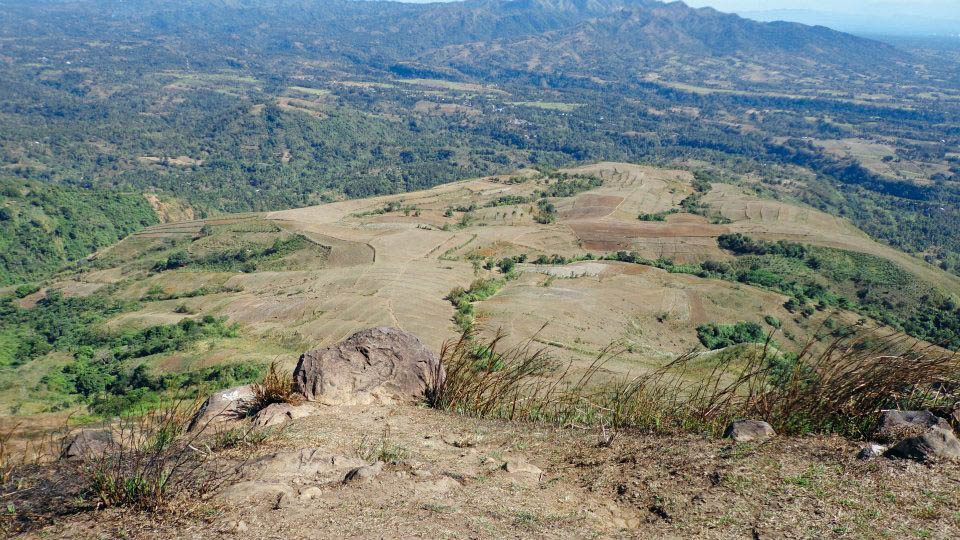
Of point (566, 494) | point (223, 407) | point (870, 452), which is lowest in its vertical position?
point (223, 407)

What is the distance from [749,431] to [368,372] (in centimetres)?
611

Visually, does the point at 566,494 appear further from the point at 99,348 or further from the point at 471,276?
the point at 471,276

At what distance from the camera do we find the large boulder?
9.44 metres

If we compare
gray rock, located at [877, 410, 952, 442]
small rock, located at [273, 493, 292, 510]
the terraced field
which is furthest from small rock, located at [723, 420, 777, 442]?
the terraced field

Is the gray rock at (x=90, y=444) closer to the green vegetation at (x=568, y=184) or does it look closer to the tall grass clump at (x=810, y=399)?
the tall grass clump at (x=810, y=399)

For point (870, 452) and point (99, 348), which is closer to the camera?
point (870, 452)

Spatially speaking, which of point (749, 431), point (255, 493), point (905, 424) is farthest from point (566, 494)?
point (905, 424)

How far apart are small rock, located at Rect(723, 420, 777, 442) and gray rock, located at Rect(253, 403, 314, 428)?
594cm

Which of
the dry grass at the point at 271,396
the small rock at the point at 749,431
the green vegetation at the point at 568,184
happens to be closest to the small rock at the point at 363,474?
the dry grass at the point at 271,396

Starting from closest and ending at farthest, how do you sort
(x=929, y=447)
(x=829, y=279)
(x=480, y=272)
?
(x=929, y=447) → (x=480, y=272) → (x=829, y=279)

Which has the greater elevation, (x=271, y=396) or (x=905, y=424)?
(x=905, y=424)

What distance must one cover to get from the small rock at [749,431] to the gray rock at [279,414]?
5.94 m

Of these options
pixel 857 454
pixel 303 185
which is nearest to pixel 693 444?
pixel 857 454

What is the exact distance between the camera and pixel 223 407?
922 centimetres
